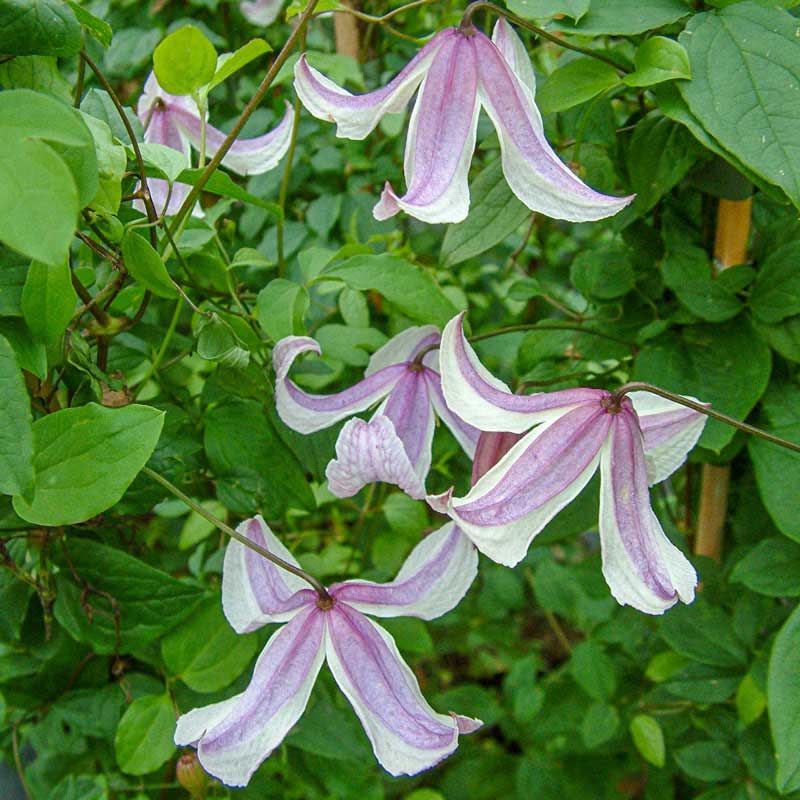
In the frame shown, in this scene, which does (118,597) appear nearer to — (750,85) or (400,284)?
(400,284)

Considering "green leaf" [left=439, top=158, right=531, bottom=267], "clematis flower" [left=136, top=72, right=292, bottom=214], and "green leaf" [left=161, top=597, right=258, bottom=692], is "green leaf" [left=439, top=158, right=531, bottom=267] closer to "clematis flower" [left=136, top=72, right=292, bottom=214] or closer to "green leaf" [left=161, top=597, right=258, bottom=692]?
"clematis flower" [left=136, top=72, right=292, bottom=214]

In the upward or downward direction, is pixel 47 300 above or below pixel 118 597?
above

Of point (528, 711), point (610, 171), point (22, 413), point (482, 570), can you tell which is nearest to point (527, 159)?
point (610, 171)

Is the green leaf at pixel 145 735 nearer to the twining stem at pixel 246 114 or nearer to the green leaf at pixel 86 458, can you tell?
the green leaf at pixel 86 458

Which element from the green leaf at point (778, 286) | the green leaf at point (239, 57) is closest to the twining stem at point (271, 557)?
the green leaf at point (239, 57)

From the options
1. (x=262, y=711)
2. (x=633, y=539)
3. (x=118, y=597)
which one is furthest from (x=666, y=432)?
(x=118, y=597)

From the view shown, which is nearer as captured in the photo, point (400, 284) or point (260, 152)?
point (400, 284)
